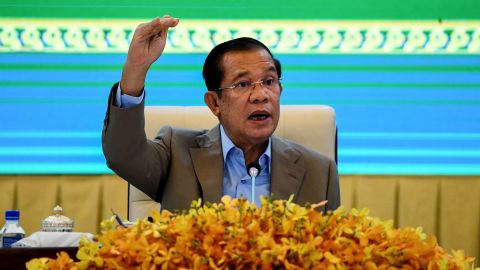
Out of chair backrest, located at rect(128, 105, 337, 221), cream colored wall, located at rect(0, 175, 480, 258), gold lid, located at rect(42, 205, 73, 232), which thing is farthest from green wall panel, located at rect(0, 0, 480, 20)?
gold lid, located at rect(42, 205, 73, 232)

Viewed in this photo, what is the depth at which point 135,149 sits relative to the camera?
6.80 feet

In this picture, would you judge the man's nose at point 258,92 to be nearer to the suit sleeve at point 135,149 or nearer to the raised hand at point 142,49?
the suit sleeve at point 135,149

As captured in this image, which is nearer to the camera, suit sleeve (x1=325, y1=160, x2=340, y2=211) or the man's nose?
the man's nose

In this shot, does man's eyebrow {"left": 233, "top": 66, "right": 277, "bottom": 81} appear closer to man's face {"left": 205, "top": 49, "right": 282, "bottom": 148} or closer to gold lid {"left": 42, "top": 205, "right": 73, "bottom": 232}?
man's face {"left": 205, "top": 49, "right": 282, "bottom": 148}

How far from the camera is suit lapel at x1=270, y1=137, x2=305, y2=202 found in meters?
2.25

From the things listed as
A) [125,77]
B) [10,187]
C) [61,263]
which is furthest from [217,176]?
[10,187]

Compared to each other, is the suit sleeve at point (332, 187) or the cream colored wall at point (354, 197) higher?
the suit sleeve at point (332, 187)

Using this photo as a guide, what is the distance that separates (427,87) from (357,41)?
0.34m

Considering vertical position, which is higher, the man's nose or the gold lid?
the man's nose

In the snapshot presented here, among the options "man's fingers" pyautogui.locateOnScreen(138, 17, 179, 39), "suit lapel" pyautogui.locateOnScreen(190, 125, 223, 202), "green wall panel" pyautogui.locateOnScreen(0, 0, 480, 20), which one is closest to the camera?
"man's fingers" pyautogui.locateOnScreen(138, 17, 179, 39)

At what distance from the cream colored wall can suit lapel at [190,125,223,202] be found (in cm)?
118

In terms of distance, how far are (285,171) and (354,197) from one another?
4.05 feet

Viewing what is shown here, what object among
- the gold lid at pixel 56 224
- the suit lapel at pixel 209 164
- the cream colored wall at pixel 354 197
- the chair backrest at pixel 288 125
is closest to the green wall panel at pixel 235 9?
the cream colored wall at pixel 354 197

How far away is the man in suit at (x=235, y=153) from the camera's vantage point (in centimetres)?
222
